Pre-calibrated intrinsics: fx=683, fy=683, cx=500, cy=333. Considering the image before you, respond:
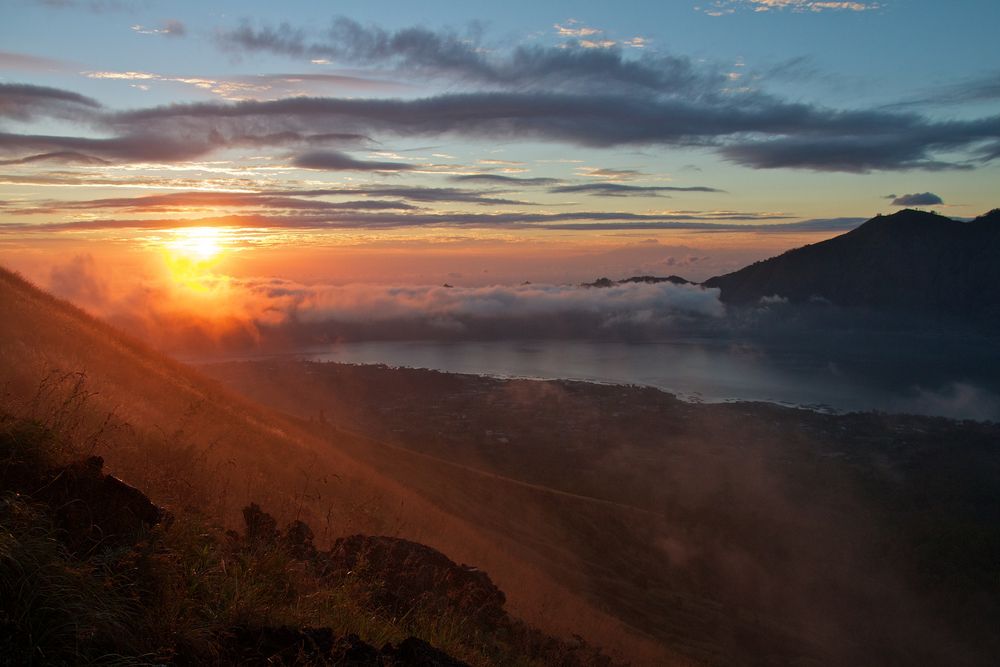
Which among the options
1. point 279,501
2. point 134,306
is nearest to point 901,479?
point 279,501

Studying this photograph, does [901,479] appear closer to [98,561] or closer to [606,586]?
[606,586]

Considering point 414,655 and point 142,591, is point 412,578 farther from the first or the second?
point 142,591

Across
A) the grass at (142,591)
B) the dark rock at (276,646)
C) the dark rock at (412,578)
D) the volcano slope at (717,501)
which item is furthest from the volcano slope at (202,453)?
the volcano slope at (717,501)

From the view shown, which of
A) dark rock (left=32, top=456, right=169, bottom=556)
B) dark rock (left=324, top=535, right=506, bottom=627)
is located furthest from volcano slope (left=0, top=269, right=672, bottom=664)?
dark rock (left=32, top=456, right=169, bottom=556)

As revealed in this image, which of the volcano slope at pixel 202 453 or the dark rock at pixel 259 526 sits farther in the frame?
the volcano slope at pixel 202 453

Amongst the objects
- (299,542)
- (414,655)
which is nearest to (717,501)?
(299,542)

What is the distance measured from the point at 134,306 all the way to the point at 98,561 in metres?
145

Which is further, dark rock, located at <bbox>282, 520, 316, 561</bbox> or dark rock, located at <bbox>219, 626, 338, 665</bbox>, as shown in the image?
dark rock, located at <bbox>282, 520, 316, 561</bbox>

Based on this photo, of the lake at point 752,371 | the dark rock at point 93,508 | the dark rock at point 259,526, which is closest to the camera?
the dark rock at point 93,508

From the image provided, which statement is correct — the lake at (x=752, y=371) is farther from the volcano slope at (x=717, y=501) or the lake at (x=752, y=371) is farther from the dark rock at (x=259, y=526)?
the dark rock at (x=259, y=526)

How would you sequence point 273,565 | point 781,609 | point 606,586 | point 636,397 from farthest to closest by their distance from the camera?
point 636,397 < point 781,609 < point 606,586 < point 273,565

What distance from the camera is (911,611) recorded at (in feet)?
125

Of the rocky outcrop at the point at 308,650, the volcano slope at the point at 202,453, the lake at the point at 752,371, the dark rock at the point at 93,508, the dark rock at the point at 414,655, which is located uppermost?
the dark rock at the point at 93,508

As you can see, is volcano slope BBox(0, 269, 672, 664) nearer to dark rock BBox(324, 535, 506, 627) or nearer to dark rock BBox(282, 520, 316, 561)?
dark rock BBox(282, 520, 316, 561)
